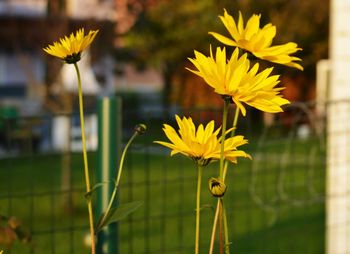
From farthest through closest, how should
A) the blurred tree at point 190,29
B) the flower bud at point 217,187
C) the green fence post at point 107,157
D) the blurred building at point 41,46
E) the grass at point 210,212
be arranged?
the blurred tree at point 190,29 < the blurred building at point 41,46 < the grass at point 210,212 < the green fence post at point 107,157 < the flower bud at point 217,187

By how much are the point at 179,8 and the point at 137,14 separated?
1259 mm

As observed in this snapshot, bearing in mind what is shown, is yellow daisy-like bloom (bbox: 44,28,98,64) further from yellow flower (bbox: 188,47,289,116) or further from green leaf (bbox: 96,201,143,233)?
green leaf (bbox: 96,201,143,233)

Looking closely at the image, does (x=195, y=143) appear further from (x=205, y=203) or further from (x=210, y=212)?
(x=205, y=203)

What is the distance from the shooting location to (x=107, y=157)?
2.88 metres

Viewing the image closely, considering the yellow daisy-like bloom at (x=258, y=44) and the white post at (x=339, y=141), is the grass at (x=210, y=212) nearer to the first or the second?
the white post at (x=339, y=141)

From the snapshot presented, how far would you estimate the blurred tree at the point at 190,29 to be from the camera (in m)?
25.4

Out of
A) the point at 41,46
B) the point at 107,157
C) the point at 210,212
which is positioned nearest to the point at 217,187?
the point at 107,157

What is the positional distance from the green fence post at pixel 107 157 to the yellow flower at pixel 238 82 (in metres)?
1.62

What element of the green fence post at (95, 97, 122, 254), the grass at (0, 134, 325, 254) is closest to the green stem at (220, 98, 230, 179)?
the green fence post at (95, 97, 122, 254)

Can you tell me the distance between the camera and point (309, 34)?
1012 inches

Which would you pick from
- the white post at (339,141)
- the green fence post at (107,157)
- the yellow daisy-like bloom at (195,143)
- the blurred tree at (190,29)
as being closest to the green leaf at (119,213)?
the yellow daisy-like bloom at (195,143)

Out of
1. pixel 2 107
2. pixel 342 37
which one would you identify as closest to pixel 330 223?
pixel 342 37

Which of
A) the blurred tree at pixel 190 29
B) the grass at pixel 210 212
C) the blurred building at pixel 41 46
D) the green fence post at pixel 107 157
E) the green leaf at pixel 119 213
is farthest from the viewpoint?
the blurred tree at pixel 190 29

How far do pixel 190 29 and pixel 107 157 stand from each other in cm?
2457
